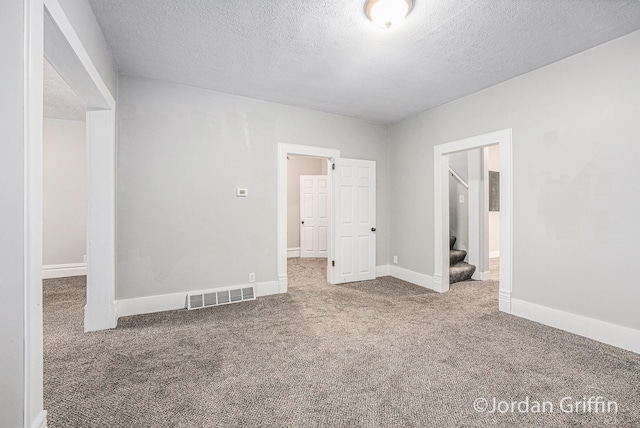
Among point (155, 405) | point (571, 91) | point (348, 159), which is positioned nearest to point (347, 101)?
point (348, 159)

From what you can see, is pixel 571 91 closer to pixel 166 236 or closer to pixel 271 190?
pixel 271 190

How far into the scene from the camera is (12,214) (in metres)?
1.10

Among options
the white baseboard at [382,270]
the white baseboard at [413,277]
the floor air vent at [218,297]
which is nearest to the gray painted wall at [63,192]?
the floor air vent at [218,297]

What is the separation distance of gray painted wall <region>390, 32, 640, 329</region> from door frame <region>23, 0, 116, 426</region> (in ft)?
12.7

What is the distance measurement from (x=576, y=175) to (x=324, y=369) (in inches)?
113

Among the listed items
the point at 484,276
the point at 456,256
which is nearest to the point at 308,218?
the point at 456,256

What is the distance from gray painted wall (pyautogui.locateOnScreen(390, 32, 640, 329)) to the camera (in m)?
2.30

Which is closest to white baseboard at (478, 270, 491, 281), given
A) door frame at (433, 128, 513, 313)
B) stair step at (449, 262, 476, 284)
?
stair step at (449, 262, 476, 284)

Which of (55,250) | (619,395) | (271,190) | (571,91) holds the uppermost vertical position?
(571,91)

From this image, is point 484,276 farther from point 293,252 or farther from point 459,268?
point 293,252

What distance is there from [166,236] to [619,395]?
4076 mm

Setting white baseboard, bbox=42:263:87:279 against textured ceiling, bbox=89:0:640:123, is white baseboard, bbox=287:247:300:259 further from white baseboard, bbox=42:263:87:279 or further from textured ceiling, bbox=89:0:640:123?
textured ceiling, bbox=89:0:640:123

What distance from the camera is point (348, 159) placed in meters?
4.40

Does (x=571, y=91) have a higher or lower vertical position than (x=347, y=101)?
lower
